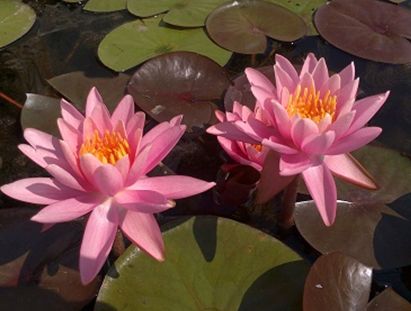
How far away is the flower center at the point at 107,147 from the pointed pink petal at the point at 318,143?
22.3 inches

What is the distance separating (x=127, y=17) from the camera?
3166mm

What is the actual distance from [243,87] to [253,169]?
52 cm

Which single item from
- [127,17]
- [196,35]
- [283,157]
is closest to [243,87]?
[196,35]

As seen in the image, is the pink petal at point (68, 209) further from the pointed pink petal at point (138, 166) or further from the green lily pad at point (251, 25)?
the green lily pad at point (251, 25)

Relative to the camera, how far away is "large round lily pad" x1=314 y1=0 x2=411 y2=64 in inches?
108

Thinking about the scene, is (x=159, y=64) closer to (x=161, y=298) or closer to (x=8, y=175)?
(x=8, y=175)

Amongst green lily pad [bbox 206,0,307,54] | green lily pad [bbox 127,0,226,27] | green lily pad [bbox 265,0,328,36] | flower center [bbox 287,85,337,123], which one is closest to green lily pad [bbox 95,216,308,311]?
flower center [bbox 287,85,337,123]

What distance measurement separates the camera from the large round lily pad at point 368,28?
2.75 metres

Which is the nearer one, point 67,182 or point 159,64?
point 67,182

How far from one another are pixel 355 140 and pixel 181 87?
3.89 feet

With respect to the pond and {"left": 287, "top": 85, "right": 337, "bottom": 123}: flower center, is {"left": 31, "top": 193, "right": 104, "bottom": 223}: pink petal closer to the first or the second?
the pond

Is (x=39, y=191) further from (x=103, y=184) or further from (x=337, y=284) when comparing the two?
(x=337, y=284)

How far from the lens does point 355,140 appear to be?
1.52 meters

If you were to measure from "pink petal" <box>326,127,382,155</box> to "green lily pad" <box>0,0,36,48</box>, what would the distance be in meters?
2.20
